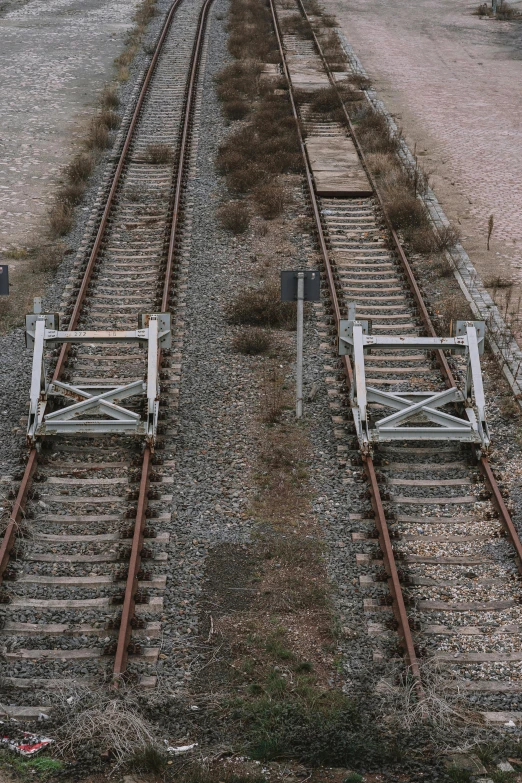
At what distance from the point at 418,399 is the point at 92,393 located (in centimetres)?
430

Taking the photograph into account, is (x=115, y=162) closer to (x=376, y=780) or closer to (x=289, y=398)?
(x=289, y=398)

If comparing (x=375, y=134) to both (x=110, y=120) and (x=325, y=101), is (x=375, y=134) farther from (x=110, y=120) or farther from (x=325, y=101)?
(x=110, y=120)

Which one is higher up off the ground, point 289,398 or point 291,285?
point 291,285

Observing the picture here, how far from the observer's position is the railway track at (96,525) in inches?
329

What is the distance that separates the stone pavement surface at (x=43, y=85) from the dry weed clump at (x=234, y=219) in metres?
3.89

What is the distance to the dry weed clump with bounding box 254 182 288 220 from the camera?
19.4m

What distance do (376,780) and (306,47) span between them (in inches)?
1209

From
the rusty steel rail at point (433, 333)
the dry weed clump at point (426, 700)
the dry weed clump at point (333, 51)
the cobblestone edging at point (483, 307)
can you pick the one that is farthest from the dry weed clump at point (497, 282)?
the dry weed clump at point (333, 51)

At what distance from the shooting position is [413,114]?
2750 centimetres

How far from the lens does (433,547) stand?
998 centimetres

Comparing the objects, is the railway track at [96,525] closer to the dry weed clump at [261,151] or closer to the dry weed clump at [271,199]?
the dry weed clump at [271,199]

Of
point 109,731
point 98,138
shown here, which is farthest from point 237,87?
point 109,731

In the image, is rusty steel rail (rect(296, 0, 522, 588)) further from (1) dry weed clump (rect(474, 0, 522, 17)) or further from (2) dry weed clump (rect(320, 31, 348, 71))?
(1) dry weed clump (rect(474, 0, 522, 17))

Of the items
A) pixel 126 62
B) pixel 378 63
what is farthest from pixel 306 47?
pixel 126 62
